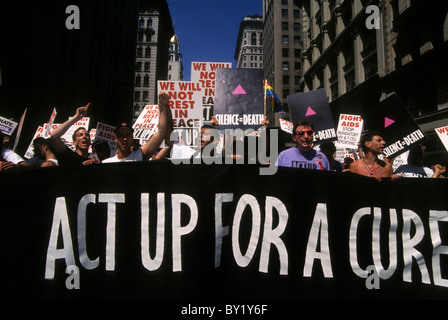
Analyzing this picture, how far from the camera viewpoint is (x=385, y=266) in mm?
2695

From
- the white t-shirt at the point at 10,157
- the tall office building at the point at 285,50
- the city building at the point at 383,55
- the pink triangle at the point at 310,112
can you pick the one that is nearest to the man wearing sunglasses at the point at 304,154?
the pink triangle at the point at 310,112

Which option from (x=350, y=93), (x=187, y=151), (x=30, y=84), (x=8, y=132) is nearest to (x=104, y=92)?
(x=30, y=84)

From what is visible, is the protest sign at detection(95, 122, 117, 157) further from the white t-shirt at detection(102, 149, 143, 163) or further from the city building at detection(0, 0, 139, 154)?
the city building at detection(0, 0, 139, 154)

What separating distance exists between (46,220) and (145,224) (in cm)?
86

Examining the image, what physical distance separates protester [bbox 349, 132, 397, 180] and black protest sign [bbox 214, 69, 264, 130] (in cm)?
213

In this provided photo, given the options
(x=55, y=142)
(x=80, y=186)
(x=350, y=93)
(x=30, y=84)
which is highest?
(x=350, y=93)

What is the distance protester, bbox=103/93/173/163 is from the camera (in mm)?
3668

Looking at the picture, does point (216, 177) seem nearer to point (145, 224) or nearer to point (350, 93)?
point (145, 224)

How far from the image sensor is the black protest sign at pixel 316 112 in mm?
5234

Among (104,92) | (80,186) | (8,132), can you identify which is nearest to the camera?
(80,186)

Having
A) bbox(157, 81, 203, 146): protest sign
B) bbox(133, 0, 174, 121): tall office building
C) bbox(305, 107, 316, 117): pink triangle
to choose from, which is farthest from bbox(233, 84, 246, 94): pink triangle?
bbox(133, 0, 174, 121): tall office building

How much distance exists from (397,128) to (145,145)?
3.47 meters
